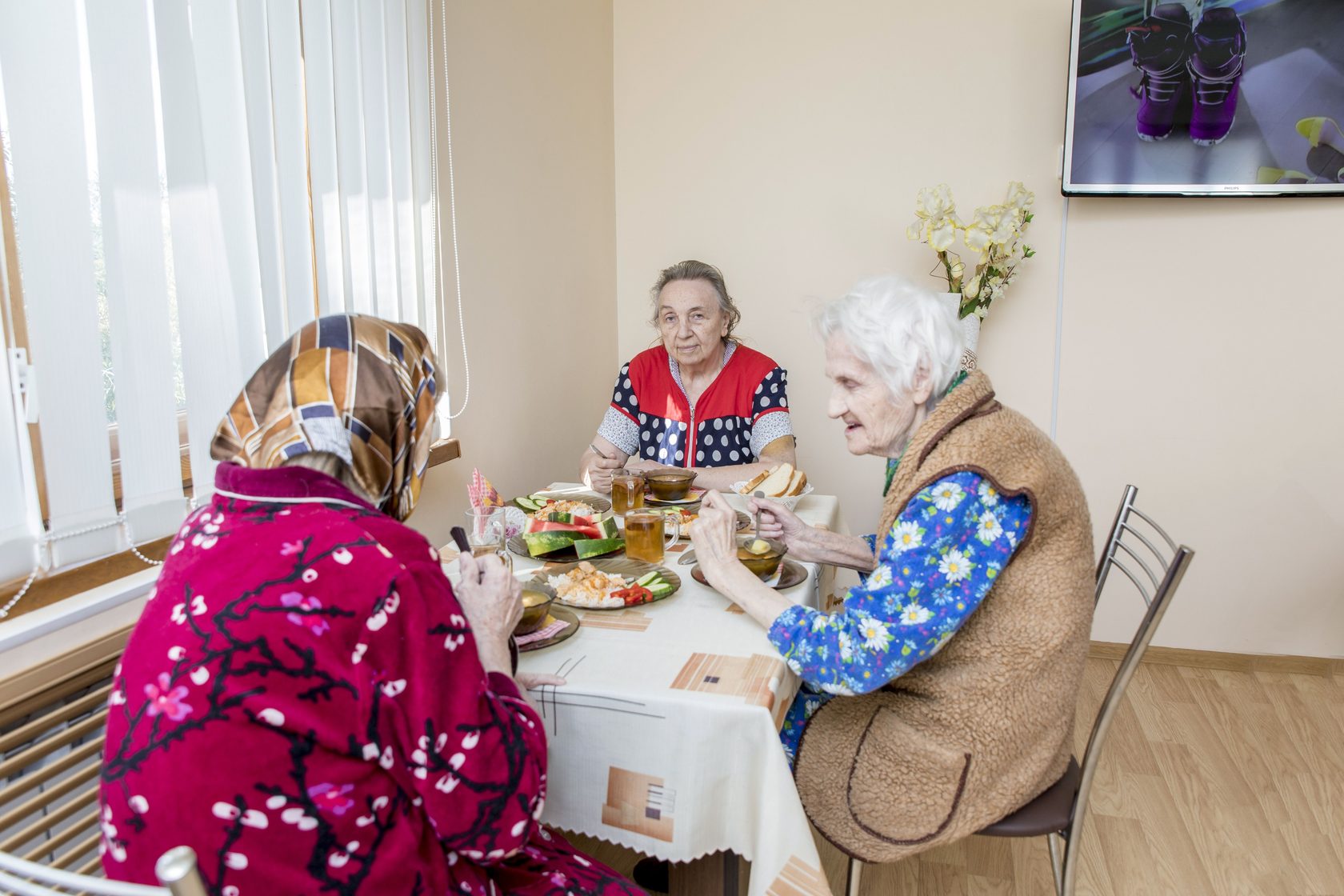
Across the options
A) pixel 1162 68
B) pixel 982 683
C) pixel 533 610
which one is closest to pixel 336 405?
pixel 533 610

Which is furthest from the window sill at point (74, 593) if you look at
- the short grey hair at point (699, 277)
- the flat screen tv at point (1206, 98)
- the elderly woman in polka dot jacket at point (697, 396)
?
the flat screen tv at point (1206, 98)

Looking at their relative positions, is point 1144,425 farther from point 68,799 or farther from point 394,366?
point 68,799

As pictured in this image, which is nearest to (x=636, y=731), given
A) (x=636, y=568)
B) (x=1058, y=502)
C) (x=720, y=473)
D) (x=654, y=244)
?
(x=636, y=568)

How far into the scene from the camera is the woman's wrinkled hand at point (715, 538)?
1.35 m

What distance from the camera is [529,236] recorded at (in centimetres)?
257

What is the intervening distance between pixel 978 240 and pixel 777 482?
3.94 feet

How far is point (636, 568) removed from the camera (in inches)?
60.1

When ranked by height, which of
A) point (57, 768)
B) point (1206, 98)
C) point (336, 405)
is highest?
point (1206, 98)

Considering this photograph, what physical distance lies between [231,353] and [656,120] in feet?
7.07

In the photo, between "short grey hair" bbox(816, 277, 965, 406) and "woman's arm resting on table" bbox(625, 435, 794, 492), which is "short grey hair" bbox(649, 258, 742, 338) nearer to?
"woman's arm resting on table" bbox(625, 435, 794, 492)

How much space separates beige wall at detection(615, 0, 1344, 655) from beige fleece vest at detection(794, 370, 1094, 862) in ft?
6.23

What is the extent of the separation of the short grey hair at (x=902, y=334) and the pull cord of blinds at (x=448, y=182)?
1134mm

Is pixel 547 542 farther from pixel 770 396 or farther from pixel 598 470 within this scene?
pixel 770 396

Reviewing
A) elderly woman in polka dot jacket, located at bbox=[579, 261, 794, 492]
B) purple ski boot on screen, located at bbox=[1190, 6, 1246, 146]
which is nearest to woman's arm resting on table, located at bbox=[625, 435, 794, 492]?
elderly woman in polka dot jacket, located at bbox=[579, 261, 794, 492]
